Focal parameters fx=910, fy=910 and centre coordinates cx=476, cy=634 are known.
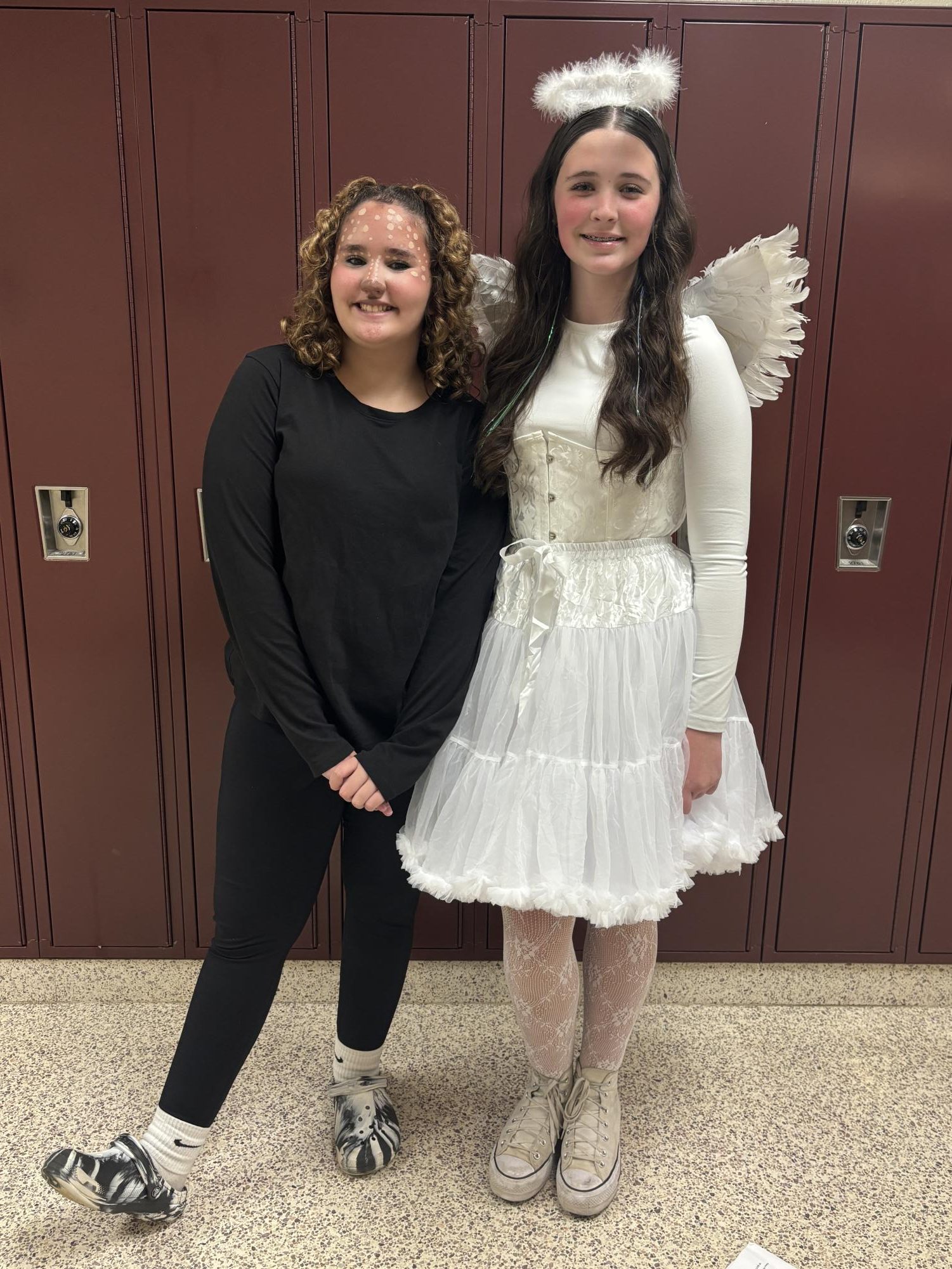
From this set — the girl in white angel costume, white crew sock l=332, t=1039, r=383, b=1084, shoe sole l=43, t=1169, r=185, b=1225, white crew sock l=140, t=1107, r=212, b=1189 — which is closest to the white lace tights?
the girl in white angel costume

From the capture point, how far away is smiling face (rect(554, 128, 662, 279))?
4.38ft

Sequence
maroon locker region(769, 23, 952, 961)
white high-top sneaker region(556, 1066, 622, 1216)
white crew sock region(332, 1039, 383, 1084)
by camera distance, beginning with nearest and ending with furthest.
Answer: white high-top sneaker region(556, 1066, 622, 1216)
white crew sock region(332, 1039, 383, 1084)
maroon locker region(769, 23, 952, 961)

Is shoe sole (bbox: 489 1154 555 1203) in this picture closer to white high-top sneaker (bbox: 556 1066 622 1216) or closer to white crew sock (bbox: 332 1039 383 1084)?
white high-top sneaker (bbox: 556 1066 622 1216)

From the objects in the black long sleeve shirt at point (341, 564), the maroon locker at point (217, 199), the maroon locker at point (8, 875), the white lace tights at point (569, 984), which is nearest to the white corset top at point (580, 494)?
the black long sleeve shirt at point (341, 564)

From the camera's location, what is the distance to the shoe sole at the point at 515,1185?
158 cm

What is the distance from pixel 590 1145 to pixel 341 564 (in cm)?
110

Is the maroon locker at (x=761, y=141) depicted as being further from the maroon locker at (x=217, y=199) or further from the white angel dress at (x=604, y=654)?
the maroon locker at (x=217, y=199)

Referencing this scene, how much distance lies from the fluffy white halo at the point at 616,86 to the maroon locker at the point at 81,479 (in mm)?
939

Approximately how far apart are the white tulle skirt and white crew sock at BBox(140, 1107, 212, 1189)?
55 cm

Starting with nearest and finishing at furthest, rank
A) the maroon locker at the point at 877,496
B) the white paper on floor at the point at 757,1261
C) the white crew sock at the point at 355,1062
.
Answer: the white paper on floor at the point at 757,1261
the white crew sock at the point at 355,1062
the maroon locker at the point at 877,496

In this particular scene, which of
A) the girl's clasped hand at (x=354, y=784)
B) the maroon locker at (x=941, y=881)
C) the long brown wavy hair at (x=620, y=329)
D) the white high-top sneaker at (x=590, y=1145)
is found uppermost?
the long brown wavy hair at (x=620, y=329)

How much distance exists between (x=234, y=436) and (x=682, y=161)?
3.68 feet

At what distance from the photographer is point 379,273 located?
53.4 inches

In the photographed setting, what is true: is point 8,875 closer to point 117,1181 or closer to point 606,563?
point 117,1181
